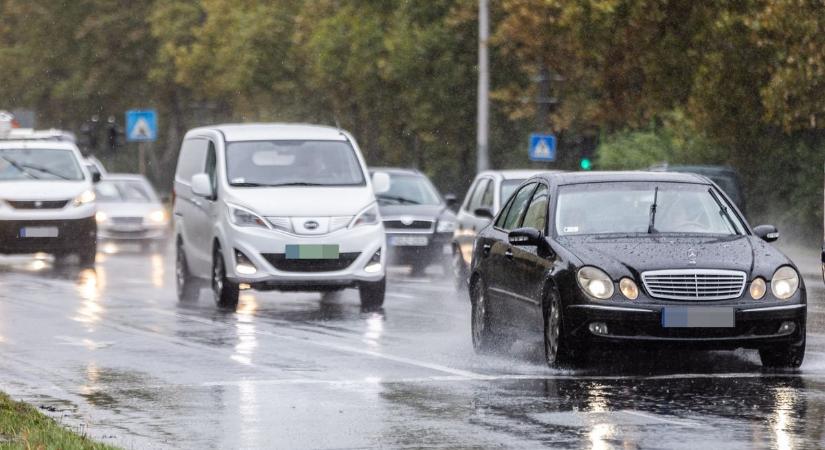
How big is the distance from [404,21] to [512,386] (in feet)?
113

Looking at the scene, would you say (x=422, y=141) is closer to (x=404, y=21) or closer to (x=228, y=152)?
(x=404, y=21)

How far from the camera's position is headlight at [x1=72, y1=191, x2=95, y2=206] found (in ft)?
92.9

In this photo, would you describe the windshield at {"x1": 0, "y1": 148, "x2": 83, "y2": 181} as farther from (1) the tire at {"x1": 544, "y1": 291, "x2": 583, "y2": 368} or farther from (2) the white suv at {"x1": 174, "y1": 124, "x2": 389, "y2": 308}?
(1) the tire at {"x1": 544, "y1": 291, "x2": 583, "y2": 368}

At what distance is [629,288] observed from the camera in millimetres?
13023

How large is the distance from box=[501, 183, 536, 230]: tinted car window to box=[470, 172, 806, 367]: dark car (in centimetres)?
13

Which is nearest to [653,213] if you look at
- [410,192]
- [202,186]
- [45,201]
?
[202,186]

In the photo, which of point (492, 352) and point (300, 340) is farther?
point (300, 340)

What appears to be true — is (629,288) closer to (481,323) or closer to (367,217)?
(481,323)

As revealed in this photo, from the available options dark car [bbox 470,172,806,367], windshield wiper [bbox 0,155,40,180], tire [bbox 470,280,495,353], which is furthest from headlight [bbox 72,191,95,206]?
dark car [bbox 470,172,806,367]

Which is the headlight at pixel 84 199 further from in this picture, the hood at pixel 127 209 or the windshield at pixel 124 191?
the windshield at pixel 124 191

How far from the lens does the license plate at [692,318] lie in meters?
12.9

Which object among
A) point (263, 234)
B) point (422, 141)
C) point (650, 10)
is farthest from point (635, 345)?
point (422, 141)

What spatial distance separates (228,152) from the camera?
811 inches

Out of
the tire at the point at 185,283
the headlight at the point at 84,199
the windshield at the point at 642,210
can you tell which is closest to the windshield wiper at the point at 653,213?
the windshield at the point at 642,210
